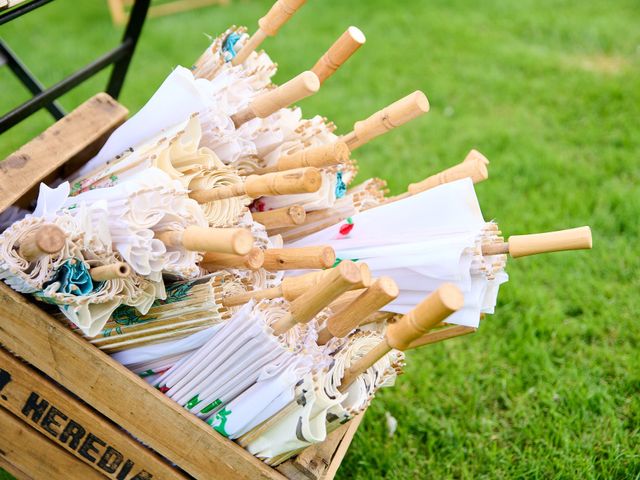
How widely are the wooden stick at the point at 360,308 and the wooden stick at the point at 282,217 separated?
24 cm

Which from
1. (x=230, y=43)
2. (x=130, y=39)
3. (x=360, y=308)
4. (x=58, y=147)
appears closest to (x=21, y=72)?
(x=130, y=39)

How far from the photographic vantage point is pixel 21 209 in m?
1.50

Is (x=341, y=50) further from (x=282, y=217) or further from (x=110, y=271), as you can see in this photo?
(x=110, y=271)

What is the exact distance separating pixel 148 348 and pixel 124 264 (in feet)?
0.81

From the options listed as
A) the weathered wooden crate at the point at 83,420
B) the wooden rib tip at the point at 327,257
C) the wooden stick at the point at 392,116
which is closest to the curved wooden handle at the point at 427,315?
the wooden rib tip at the point at 327,257

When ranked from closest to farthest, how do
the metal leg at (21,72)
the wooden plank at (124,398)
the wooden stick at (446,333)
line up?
the wooden plank at (124,398) → the wooden stick at (446,333) → the metal leg at (21,72)

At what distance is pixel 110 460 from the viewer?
1.37 meters

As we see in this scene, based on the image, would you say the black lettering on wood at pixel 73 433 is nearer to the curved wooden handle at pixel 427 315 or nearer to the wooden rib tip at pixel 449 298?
the curved wooden handle at pixel 427 315

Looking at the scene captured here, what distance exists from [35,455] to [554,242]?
1.08 meters

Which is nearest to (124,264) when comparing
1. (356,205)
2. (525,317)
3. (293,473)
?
(293,473)

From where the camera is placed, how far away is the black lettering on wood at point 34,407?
138 centimetres

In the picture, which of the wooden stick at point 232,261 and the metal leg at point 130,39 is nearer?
the wooden stick at point 232,261

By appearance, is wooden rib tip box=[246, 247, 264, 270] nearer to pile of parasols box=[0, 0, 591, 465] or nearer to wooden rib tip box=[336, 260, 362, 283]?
pile of parasols box=[0, 0, 591, 465]

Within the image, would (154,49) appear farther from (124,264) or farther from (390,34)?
(124,264)
